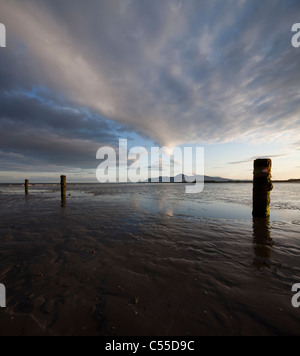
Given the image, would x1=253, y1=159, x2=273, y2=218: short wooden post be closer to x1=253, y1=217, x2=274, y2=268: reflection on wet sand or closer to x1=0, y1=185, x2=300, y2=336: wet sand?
x1=253, y1=217, x2=274, y2=268: reflection on wet sand

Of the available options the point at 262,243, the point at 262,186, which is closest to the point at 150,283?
the point at 262,243

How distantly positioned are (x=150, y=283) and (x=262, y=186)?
261 inches

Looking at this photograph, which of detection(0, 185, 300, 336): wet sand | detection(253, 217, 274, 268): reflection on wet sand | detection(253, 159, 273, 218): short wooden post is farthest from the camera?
detection(253, 159, 273, 218): short wooden post

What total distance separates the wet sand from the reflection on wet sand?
0.03 metres

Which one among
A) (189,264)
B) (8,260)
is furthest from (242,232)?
(8,260)

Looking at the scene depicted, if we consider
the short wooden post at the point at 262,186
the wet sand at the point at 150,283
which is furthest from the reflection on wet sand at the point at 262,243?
the short wooden post at the point at 262,186

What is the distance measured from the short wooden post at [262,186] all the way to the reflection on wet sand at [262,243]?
66 centimetres

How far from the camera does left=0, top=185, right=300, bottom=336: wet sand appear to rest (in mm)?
1763

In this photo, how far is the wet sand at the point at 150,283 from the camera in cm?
176

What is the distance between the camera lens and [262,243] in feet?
13.5

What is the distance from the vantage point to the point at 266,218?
6703mm

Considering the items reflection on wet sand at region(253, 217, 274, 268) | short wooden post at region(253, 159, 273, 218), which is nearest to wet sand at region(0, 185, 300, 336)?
reflection on wet sand at region(253, 217, 274, 268)

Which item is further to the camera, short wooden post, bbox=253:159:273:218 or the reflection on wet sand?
short wooden post, bbox=253:159:273:218
